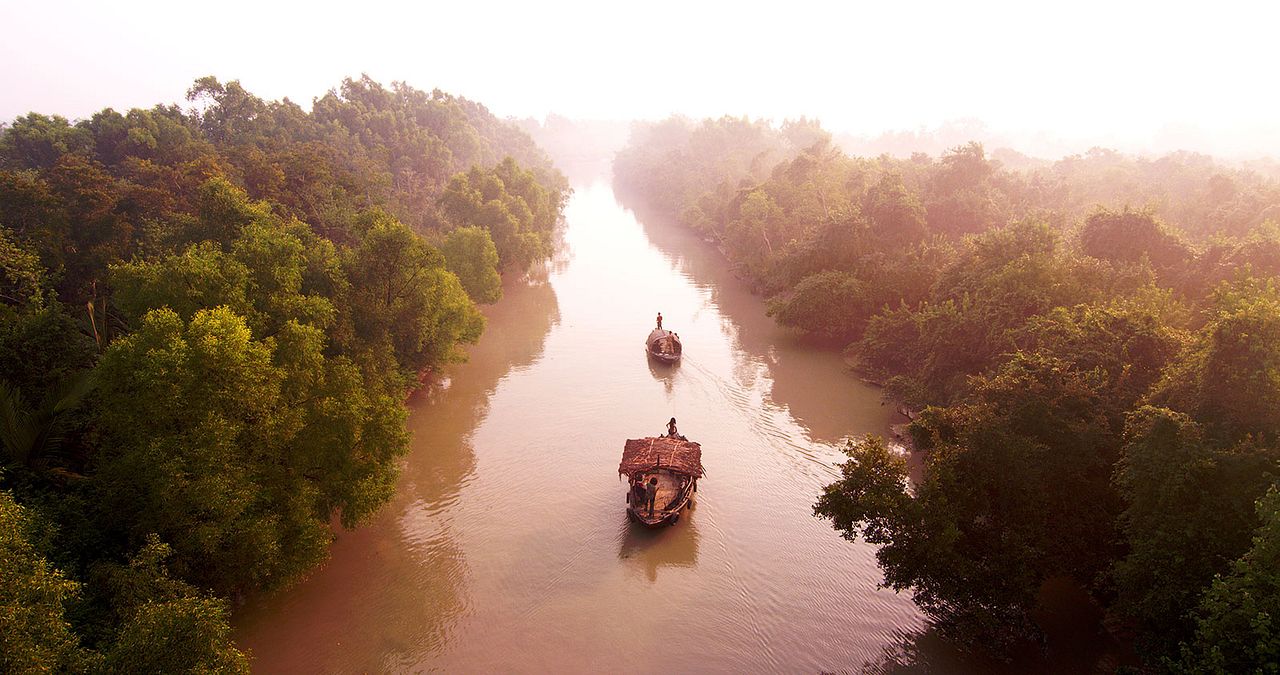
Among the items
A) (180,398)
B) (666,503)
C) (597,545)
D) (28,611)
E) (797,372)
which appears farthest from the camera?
(797,372)

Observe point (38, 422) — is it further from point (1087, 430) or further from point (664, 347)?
point (1087, 430)

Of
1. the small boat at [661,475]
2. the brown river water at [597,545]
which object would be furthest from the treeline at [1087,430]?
the small boat at [661,475]

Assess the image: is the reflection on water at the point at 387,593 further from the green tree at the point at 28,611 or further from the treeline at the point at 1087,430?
the treeline at the point at 1087,430

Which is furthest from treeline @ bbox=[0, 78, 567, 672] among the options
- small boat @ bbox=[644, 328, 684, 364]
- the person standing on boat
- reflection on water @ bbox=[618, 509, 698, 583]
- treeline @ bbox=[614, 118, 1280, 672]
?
treeline @ bbox=[614, 118, 1280, 672]

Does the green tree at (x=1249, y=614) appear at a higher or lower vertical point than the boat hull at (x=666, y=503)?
higher

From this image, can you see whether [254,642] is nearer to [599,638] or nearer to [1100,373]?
[599,638]

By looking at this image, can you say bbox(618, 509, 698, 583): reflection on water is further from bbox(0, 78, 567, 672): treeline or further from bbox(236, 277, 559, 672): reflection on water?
bbox(0, 78, 567, 672): treeline

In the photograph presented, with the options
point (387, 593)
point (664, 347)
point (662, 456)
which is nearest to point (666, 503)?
point (662, 456)
